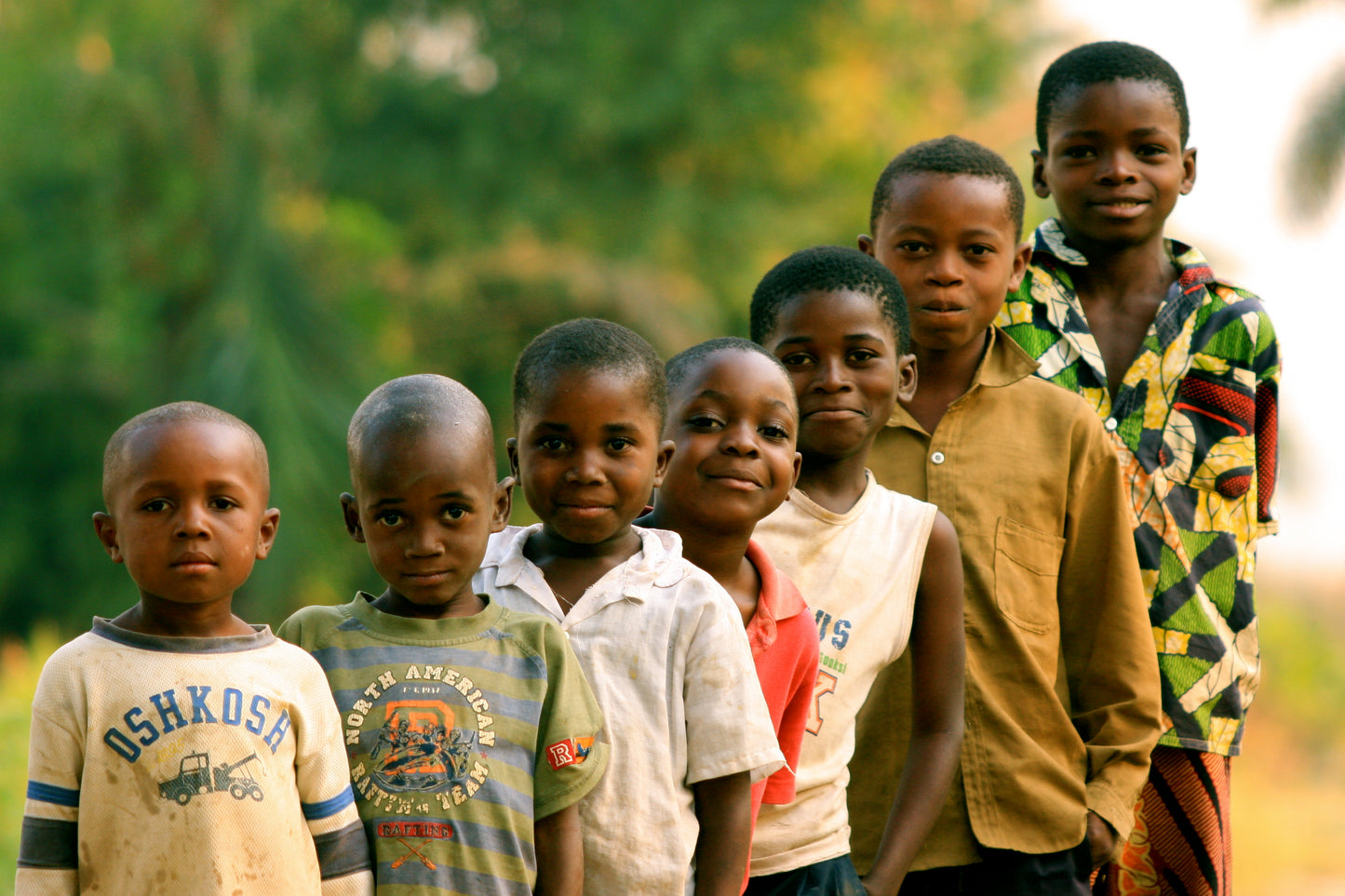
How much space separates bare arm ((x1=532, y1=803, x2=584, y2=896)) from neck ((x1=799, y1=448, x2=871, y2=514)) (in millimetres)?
765

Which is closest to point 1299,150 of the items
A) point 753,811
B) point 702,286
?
point 702,286

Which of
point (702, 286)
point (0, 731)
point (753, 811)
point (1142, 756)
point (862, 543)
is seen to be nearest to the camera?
point (753, 811)

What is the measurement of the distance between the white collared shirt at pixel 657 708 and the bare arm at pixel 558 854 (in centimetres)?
6

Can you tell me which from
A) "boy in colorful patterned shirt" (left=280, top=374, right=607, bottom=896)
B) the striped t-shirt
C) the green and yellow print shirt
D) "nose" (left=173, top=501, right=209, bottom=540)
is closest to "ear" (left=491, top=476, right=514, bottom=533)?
"boy in colorful patterned shirt" (left=280, top=374, right=607, bottom=896)

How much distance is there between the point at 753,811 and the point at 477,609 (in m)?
0.53

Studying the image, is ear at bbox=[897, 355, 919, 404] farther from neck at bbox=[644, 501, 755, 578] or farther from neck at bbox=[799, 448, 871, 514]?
neck at bbox=[644, 501, 755, 578]

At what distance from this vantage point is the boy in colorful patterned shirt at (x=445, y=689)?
186 centimetres

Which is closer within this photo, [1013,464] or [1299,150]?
[1013,464]

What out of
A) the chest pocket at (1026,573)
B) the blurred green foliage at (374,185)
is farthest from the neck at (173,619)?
the blurred green foliage at (374,185)

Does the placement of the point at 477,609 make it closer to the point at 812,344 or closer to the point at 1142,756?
the point at 812,344

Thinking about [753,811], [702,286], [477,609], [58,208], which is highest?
[58,208]

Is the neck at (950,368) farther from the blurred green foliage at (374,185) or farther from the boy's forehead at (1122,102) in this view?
the blurred green foliage at (374,185)

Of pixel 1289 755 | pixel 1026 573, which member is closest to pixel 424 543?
pixel 1026 573

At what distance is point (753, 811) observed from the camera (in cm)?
217
